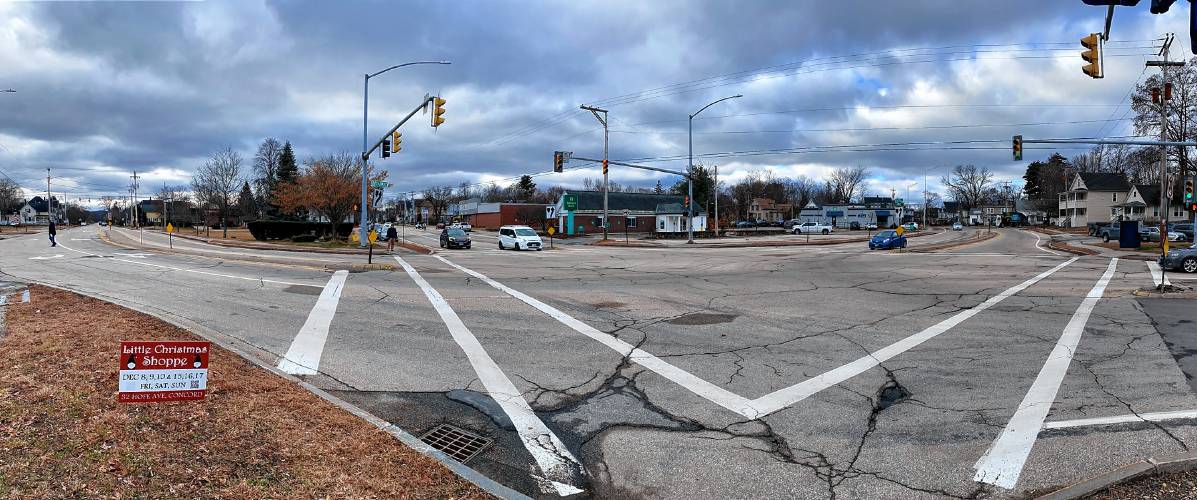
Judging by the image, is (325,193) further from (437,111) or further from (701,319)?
(701,319)

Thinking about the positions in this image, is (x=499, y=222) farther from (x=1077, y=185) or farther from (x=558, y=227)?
(x=1077, y=185)

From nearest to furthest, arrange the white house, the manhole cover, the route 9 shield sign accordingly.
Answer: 1. the route 9 shield sign
2. the manhole cover
3. the white house

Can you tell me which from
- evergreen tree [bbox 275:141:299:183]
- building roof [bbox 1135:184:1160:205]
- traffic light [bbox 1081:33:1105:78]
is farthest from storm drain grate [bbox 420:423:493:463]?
building roof [bbox 1135:184:1160:205]

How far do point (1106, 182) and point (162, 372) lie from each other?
113 m

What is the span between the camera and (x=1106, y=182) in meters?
87.2

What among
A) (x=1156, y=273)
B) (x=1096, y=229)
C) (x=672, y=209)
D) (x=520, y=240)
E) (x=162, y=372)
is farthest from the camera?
(x=672, y=209)

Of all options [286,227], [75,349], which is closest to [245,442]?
[75,349]

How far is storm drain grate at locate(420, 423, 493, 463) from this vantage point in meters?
4.75

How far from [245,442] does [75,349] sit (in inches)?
151

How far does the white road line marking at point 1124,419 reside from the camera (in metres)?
5.37

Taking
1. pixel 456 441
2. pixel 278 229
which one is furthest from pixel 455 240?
pixel 456 441

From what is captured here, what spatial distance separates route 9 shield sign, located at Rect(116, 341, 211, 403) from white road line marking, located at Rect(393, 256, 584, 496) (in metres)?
2.54

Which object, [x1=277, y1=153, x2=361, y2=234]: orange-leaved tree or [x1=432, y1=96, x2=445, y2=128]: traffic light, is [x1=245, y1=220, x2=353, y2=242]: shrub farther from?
[x1=432, y1=96, x2=445, y2=128]: traffic light

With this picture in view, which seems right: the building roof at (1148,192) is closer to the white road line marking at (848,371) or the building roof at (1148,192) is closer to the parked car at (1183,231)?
the parked car at (1183,231)
